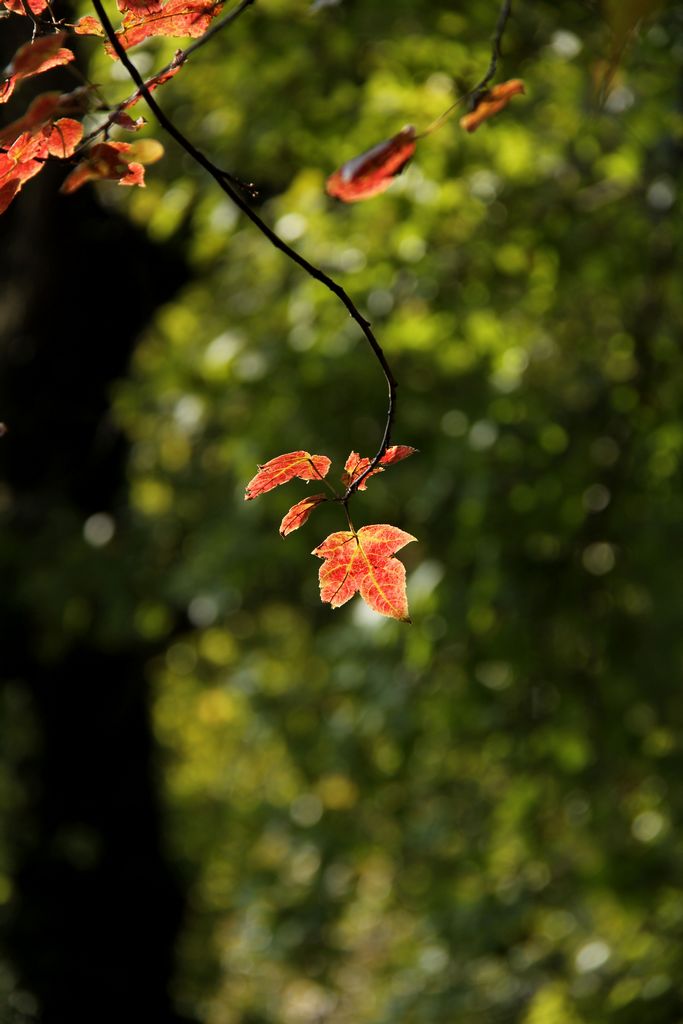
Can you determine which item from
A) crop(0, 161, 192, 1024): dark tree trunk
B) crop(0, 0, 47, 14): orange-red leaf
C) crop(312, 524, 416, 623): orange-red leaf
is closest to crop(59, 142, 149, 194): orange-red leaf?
crop(0, 0, 47, 14): orange-red leaf

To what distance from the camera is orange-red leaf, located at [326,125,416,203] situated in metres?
0.57

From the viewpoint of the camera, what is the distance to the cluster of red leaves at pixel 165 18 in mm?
739

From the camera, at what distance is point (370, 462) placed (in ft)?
2.25

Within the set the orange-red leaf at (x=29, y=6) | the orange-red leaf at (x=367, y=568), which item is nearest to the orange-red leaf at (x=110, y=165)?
the orange-red leaf at (x=29, y=6)

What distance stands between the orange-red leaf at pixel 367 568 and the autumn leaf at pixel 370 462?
0.13 ft

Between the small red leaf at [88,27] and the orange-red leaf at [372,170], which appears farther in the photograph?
the small red leaf at [88,27]

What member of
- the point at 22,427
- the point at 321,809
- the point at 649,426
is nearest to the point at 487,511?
the point at 649,426

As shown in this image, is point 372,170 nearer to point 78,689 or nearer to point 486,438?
point 486,438

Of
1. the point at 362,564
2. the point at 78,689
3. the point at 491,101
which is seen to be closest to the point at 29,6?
the point at 491,101

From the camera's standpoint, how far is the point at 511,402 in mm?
2586

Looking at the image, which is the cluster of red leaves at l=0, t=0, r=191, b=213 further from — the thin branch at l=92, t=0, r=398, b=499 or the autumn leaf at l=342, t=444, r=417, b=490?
the autumn leaf at l=342, t=444, r=417, b=490

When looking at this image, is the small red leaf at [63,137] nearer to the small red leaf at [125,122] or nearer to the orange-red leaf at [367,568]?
the small red leaf at [125,122]

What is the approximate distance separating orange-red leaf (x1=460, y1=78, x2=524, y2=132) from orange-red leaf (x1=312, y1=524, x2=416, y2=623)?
260 millimetres

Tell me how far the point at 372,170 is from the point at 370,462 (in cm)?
18
